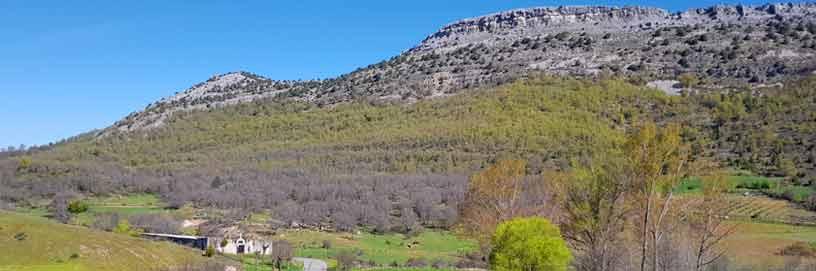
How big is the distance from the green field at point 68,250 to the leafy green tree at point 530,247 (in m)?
15.3

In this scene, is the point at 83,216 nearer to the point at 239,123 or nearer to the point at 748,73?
the point at 239,123

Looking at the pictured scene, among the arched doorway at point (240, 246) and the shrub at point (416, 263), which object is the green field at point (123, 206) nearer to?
the arched doorway at point (240, 246)

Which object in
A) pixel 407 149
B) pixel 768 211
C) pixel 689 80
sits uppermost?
pixel 689 80

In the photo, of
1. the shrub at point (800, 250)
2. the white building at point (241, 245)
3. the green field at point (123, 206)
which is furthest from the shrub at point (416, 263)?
the green field at point (123, 206)

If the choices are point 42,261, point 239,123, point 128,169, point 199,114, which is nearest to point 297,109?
point 239,123

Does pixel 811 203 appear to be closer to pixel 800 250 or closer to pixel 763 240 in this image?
pixel 763 240

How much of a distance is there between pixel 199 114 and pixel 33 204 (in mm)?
56663

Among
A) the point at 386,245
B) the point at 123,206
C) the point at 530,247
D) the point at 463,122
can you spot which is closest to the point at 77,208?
the point at 123,206

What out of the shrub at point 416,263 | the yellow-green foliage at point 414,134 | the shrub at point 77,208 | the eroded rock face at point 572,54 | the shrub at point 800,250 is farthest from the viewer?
the eroded rock face at point 572,54

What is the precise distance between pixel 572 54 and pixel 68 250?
95.5 meters

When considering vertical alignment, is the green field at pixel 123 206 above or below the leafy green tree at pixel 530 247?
above

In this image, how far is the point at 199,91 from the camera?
162 meters

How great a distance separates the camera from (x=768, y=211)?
5666 cm

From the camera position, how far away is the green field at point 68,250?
33.0 m
